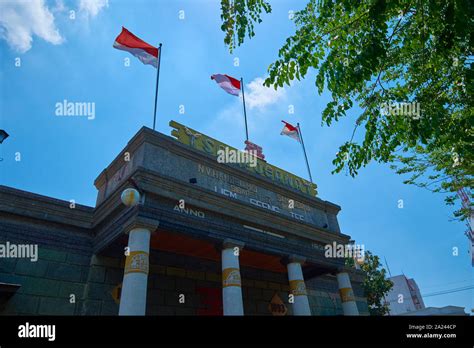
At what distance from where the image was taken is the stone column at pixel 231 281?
11.7m

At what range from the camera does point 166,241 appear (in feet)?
43.1

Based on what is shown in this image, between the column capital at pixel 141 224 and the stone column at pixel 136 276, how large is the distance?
11 centimetres

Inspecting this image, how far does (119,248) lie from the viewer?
41.3ft

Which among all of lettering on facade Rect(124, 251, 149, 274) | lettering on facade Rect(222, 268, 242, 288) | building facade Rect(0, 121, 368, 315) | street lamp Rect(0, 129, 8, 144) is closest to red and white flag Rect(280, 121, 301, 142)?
building facade Rect(0, 121, 368, 315)

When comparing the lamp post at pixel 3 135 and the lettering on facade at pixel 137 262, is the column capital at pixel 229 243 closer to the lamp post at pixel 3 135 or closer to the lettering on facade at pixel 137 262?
the lettering on facade at pixel 137 262

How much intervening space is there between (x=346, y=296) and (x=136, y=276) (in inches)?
436

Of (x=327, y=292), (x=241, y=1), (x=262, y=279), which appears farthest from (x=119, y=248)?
(x=327, y=292)

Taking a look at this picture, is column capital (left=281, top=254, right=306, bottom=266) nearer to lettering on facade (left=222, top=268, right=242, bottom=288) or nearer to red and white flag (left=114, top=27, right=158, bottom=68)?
lettering on facade (left=222, top=268, right=242, bottom=288)

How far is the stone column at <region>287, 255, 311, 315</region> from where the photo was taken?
44.9ft

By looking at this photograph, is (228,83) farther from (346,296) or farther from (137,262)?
(346,296)

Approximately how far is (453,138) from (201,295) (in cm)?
1157

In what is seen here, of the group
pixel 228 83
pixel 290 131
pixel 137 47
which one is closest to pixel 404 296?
pixel 290 131

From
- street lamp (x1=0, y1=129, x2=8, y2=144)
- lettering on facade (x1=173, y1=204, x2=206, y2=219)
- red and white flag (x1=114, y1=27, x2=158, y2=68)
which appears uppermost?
red and white flag (x1=114, y1=27, x2=158, y2=68)

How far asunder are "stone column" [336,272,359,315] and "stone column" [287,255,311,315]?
279cm
